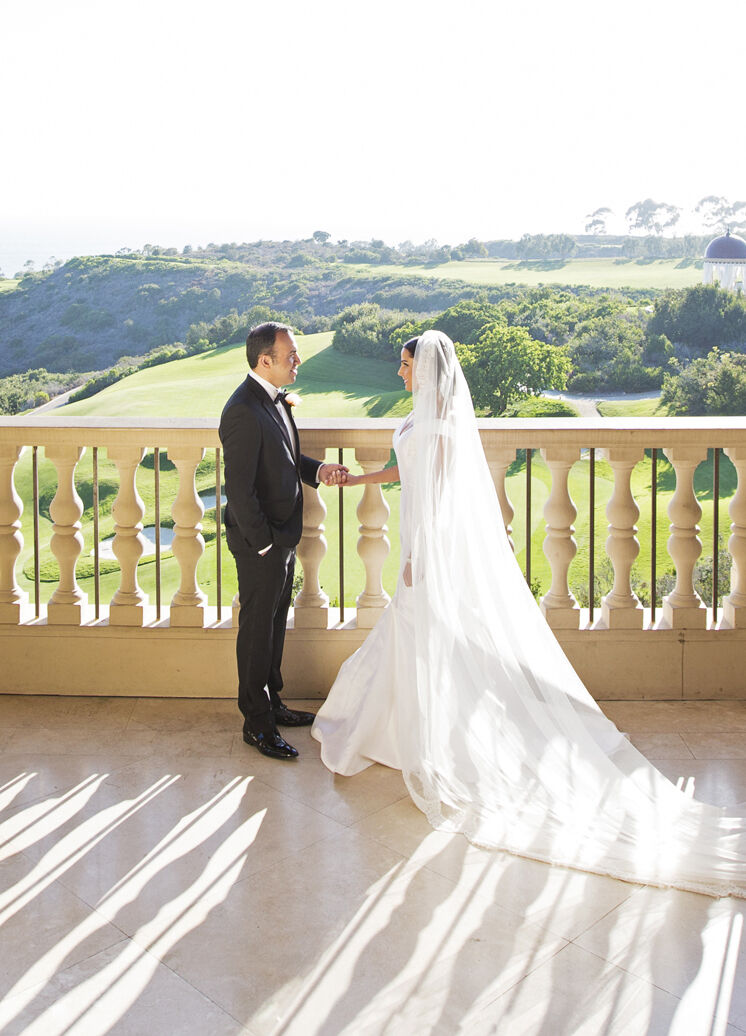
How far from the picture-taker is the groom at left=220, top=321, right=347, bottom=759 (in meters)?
3.04

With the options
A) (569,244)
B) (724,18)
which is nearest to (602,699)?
(569,244)

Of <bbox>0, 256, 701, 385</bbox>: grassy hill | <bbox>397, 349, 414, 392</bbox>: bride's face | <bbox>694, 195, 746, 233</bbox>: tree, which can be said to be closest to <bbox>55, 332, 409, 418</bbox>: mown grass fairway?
<bbox>0, 256, 701, 385</bbox>: grassy hill

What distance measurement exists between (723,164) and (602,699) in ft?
114

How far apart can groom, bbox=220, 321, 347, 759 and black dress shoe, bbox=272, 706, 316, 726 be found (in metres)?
0.09

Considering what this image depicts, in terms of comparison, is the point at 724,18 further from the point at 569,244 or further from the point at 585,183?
the point at 569,244

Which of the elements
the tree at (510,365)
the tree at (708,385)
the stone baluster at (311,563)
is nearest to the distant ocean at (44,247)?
the tree at (510,365)

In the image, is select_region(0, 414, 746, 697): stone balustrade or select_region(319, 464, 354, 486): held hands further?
select_region(0, 414, 746, 697): stone balustrade

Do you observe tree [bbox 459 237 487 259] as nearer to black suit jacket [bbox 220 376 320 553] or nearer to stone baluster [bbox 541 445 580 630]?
stone baluster [bbox 541 445 580 630]

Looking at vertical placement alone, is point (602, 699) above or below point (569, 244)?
below

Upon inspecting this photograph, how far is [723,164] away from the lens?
33.9 metres

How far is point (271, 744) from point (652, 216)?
27.1 metres

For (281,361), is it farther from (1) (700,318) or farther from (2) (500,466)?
(1) (700,318)

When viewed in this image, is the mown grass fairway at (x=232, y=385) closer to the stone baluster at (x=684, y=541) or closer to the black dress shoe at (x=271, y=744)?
the stone baluster at (x=684, y=541)

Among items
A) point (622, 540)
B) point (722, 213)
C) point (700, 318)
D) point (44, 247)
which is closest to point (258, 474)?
point (622, 540)
